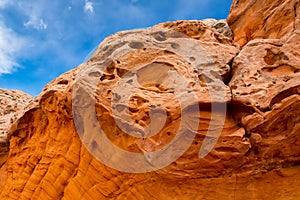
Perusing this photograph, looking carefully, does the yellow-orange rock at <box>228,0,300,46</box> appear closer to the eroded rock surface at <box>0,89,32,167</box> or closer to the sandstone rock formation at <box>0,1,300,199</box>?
the sandstone rock formation at <box>0,1,300,199</box>

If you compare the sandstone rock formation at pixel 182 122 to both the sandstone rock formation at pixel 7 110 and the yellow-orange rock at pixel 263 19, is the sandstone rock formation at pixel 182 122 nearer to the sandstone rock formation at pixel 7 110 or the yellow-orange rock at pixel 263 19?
the yellow-orange rock at pixel 263 19

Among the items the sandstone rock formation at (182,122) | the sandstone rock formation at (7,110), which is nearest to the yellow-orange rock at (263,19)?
the sandstone rock formation at (182,122)

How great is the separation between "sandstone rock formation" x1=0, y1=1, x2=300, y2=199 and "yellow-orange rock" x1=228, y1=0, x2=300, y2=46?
0.89 metres

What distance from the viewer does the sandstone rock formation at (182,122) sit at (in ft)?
15.9

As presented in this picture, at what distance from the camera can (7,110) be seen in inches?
405

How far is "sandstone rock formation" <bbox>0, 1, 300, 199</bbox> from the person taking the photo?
484cm

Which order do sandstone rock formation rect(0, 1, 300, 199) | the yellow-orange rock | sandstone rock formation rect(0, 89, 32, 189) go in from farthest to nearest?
sandstone rock formation rect(0, 89, 32, 189), the yellow-orange rock, sandstone rock formation rect(0, 1, 300, 199)

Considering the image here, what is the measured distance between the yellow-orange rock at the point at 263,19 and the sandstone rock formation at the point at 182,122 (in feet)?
2.92

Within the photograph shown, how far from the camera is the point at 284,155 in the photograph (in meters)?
4.92

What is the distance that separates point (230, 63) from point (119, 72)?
7.56 feet

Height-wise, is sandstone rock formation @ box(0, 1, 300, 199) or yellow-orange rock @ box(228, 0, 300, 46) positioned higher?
yellow-orange rock @ box(228, 0, 300, 46)

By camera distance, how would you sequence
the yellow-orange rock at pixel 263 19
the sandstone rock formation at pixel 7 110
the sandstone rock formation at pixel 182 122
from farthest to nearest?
the sandstone rock formation at pixel 7 110, the yellow-orange rock at pixel 263 19, the sandstone rock formation at pixel 182 122

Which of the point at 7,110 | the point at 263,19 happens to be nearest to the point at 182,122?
the point at 263,19

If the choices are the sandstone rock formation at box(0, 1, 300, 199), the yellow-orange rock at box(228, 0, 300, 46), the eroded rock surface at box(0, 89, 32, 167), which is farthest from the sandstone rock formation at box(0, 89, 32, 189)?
the yellow-orange rock at box(228, 0, 300, 46)
